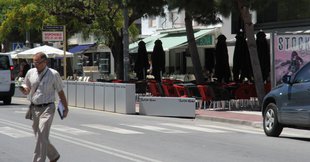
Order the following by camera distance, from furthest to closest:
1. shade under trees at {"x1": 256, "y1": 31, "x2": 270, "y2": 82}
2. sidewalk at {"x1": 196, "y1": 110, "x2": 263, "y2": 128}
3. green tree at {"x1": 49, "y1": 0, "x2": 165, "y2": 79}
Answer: green tree at {"x1": 49, "y1": 0, "x2": 165, "y2": 79} < shade under trees at {"x1": 256, "y1": 31, "x2": 270, "y2": 82} < sidewalk at {"x1": 196, "y1": 110, "x2": 263, "y2": 128}

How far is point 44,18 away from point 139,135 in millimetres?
20651

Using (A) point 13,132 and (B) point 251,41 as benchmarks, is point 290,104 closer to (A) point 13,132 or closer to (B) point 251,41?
(A) point 13,132

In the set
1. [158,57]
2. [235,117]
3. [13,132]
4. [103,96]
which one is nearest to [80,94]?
[103,96]

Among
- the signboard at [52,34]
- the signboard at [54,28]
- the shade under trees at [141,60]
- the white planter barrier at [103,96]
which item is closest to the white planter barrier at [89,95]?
the white planter barrier at [103,96]

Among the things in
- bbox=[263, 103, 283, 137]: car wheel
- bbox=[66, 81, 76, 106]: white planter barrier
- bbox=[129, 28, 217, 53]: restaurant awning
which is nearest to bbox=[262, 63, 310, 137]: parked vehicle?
bbox=[263, 103, 283, 137]: car wheel

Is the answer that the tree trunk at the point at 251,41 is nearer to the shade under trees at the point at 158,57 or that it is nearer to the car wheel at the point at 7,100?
the shade under trees at the point at 158,57

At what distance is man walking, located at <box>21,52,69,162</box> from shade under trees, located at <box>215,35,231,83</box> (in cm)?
1687

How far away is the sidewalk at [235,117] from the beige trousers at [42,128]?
368 inches

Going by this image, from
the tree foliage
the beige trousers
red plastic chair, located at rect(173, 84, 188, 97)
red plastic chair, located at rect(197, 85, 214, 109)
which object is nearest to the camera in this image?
the beige trousers

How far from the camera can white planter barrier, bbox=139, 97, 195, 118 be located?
19.5 m

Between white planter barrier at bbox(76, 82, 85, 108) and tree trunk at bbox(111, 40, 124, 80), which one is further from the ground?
tree trunk at bbox(111, 40, 124, 80)

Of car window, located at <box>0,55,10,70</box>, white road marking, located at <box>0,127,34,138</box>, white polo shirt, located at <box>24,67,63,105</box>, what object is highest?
car window, located at <box>0,55,10,70</box>

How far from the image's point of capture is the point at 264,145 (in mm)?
12250

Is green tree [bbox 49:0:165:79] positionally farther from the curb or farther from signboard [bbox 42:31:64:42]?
the curb
